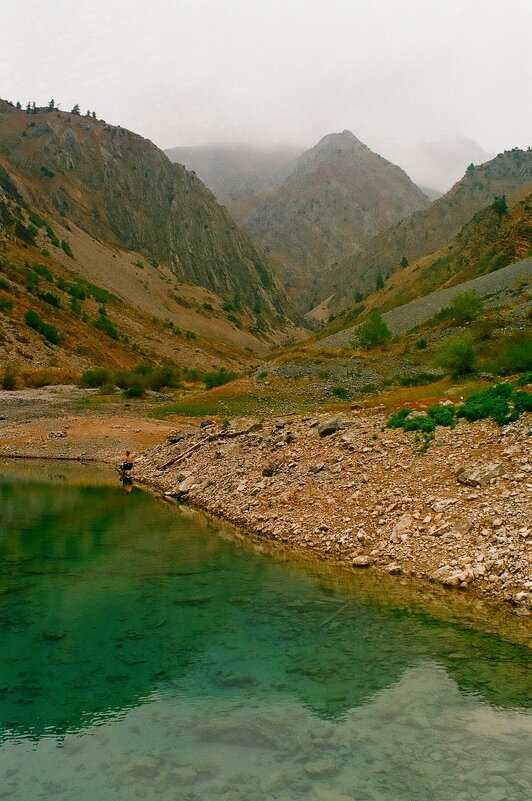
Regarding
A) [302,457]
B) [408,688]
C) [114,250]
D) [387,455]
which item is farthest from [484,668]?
[114,250]

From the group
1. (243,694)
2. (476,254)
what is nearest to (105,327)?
(476,254)

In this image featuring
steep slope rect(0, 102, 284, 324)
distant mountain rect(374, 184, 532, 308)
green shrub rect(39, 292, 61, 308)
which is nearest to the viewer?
green shrub rect(39, 292, 61, 308)

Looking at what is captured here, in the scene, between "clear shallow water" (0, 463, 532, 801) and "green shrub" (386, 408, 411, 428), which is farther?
"green shrub" (386, 408, 411, 428)

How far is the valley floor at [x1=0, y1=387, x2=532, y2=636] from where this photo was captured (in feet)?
43.8

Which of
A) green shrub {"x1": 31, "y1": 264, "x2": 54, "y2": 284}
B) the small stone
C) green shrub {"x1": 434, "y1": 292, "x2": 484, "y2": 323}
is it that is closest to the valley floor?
the small stone

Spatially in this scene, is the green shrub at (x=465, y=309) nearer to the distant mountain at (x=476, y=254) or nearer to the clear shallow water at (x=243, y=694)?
the distant mountain at (x=476, y=254)

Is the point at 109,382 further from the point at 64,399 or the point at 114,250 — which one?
the point at 114,250

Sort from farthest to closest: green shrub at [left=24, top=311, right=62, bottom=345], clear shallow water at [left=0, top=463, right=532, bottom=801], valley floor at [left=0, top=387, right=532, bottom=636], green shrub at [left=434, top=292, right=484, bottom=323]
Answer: green shrub at [left=24, top=311, right=62, bottom=345] < green shrub at [left=434, top=292, right=484, bottom=323] < valley floor at [left=0, top=387, right=532, bottom=636] < clear shallow water at [left=0, top=463, right=532, bottom=801]

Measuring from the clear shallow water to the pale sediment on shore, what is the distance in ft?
6.91

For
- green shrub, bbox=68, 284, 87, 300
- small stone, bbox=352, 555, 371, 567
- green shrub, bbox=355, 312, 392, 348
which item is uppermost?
green shrub, bbox=68, 284, 87, 300

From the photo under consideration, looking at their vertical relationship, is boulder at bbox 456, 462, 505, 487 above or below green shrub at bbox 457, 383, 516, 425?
below

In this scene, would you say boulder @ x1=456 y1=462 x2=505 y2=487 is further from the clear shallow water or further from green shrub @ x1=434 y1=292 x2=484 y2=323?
green shrub @ x1=434 y1=292 x2=484 y2=323

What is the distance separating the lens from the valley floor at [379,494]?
13.3m

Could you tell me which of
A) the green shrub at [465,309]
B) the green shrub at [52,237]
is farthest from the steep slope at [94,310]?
the green shrub at [465,309]
